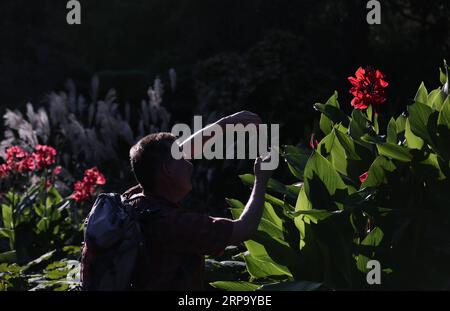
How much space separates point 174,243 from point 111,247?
240mm

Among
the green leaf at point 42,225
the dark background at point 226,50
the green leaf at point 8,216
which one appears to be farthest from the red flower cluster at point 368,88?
the dark background at point 226,50

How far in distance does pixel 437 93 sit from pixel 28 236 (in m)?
4.06

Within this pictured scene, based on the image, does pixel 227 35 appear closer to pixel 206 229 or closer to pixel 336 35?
pixel 336 35

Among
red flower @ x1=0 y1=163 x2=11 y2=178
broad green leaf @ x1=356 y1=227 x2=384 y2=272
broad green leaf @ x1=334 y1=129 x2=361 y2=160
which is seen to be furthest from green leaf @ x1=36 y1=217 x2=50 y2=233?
broad green leaf @ x1=356 y1=227 x2=384 y2=272

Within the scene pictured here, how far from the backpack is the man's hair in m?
0.19

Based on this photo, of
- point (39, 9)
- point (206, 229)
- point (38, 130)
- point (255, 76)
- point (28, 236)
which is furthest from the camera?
point (39, 9)

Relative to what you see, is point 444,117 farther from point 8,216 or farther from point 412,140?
point 8,216

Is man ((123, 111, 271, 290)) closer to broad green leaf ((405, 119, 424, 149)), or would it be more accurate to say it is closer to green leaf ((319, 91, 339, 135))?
broad green leaf ((405, 119, 424, 149))

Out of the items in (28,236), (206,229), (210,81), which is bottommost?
(28,236)

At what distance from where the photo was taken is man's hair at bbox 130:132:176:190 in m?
3.21

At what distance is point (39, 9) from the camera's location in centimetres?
1819

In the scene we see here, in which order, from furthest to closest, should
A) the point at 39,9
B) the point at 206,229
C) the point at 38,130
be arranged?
the point at 39,9 < the point at 38,130 < the point at 206,229

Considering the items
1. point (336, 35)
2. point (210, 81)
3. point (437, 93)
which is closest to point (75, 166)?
point (210, 81)

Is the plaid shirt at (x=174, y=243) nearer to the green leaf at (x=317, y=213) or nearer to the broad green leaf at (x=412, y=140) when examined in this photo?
the green leaf at (x=317, y=213)
